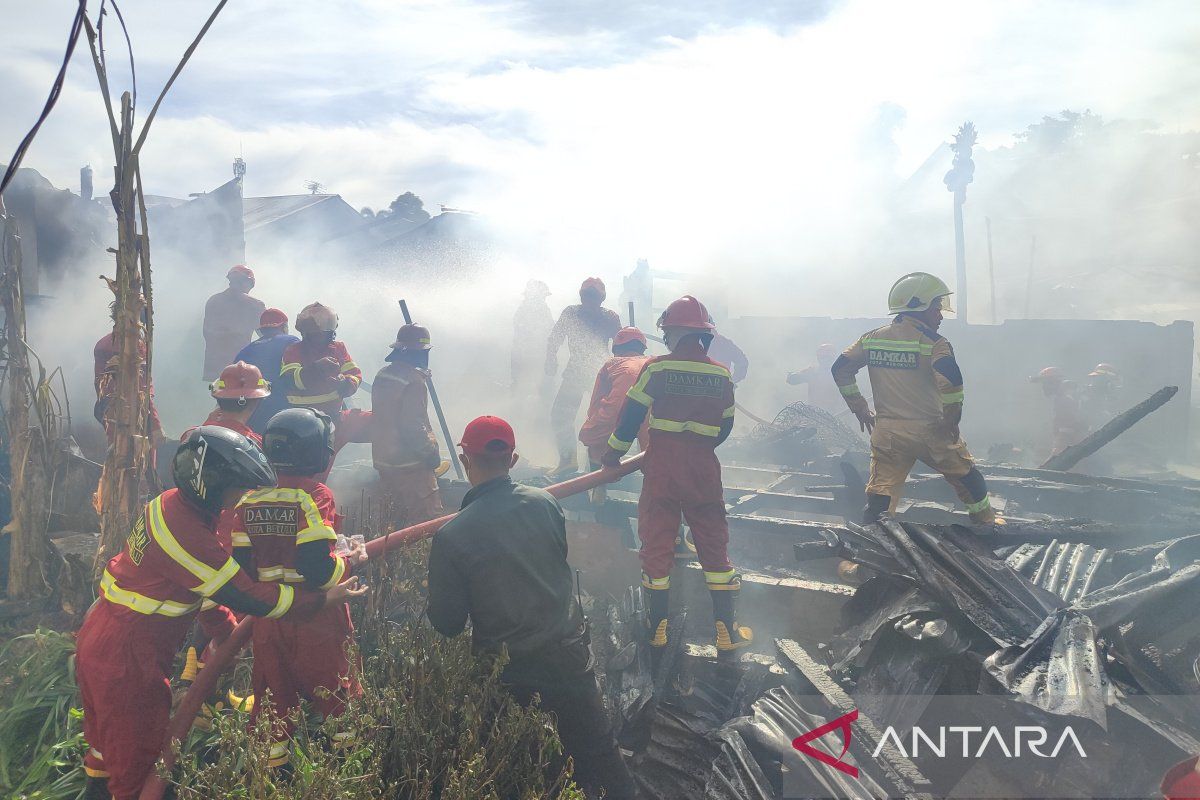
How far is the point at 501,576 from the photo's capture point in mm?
3139

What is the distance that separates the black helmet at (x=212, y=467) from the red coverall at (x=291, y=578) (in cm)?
26

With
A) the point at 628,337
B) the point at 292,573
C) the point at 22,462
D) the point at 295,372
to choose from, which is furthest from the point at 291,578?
the point at 628,337

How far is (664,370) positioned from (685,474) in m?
0.74

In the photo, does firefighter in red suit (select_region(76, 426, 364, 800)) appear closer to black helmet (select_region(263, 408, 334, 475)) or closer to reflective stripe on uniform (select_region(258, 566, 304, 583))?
reflective stripe on uniform (select_region(258, 566, 304, 583))

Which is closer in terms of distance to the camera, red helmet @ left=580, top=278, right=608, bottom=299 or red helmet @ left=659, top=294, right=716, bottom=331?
red helmet @ left=659, top=294, right=716, bottom=331

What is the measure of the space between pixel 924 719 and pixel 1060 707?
69 cm

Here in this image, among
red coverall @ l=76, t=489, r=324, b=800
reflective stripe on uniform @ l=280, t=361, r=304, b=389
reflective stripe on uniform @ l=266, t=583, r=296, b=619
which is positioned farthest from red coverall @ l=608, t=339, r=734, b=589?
reflective stripe on uniform @ l=280, t=361, r=304, b=389

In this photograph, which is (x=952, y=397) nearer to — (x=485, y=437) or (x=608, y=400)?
(x=608, y=400)

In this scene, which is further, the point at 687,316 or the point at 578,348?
the point at 578,348

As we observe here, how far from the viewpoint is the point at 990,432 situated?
663 inches

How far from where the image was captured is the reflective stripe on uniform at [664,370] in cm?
498

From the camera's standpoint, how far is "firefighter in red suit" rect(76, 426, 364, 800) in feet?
9.80

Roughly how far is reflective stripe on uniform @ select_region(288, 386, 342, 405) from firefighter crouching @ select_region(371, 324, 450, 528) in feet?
1.37

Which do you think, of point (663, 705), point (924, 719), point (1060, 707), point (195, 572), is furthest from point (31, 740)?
point (1060, 707)
